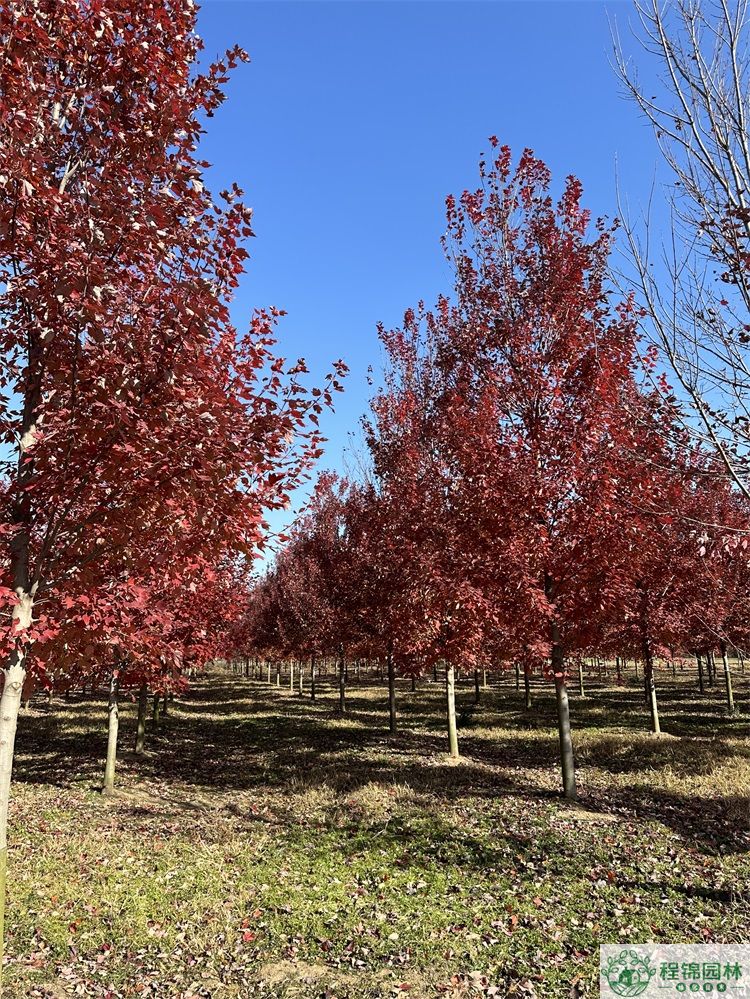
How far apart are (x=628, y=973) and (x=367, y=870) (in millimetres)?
3381

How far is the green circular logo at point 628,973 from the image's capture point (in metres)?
5.22

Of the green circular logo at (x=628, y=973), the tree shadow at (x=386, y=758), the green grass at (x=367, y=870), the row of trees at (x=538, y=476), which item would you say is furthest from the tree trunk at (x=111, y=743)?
the green circular logo at (x=628, y=973)

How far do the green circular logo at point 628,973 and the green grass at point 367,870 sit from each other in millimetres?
168

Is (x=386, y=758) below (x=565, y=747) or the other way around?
below

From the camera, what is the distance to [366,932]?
6.16m

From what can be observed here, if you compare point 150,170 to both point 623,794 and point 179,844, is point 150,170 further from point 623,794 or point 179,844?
point 623,794

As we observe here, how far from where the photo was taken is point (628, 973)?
17.8 ft

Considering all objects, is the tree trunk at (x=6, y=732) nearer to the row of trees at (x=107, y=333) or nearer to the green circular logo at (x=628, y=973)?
the row of trees at (x=107, y=333)

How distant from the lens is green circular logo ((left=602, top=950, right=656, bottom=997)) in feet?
17.1

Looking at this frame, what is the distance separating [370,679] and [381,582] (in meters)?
33.8

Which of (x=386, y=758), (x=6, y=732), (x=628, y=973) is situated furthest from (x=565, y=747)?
(x=6, y=732)

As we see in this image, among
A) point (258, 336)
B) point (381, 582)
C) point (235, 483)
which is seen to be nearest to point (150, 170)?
point (258, 336)

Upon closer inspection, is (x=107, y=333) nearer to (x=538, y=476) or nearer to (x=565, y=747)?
(x=538, y=476)

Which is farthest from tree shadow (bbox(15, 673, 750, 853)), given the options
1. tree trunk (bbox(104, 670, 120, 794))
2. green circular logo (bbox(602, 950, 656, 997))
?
green circular logo (bbox(602, 950, 656, 997))
